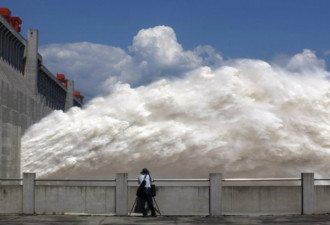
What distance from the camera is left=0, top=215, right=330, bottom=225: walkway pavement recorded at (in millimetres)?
18469

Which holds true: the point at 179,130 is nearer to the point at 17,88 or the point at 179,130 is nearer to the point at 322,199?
the point at 17,88

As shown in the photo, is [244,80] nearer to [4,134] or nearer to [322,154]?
[322,154]

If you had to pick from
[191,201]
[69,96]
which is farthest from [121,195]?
[69,96]

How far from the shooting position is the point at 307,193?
68.3ft

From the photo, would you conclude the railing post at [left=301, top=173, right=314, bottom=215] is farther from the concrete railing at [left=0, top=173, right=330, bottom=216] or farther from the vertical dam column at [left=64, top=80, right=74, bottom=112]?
the vertical dam column at [left=64, top=80, right=74, bottom=112]

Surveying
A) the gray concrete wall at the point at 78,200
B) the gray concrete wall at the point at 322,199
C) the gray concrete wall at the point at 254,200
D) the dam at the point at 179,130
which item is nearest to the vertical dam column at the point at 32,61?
the dam at the point at 179,130

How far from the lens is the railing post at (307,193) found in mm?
20812

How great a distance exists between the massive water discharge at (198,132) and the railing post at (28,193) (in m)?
16.9

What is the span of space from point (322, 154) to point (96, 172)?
17242mm

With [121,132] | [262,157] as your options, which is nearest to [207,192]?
[262,157]

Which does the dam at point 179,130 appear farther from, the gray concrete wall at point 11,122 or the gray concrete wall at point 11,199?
the gray concrete wall at point 11,199

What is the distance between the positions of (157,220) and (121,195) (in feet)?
6.46

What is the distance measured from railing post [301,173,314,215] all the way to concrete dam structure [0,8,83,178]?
2266 centimetres

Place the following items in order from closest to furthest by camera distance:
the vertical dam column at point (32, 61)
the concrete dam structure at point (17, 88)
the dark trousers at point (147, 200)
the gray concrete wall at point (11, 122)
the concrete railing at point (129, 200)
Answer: the dark trousers at point (147, 200) → the concrete railing at point (129, 200) → the gray concrete wall at point (11, 122) → the concrete dam structure at point (17, 88) → the vertical dam column at point (32, 61)
